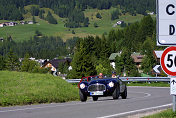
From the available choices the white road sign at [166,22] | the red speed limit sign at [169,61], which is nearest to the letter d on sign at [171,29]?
the white road sign at [166,22]

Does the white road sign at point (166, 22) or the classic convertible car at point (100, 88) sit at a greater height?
the white road sign at point (166, 22)

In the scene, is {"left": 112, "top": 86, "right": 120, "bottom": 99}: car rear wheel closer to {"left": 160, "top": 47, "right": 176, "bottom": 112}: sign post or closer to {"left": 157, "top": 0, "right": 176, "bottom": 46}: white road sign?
{"left": 160, "top": 47, "right": 176, "bottom": 112}: sign post

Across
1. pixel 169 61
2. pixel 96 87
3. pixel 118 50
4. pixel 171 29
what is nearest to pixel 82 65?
pixel 96 87

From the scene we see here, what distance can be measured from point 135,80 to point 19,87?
82.1 feet

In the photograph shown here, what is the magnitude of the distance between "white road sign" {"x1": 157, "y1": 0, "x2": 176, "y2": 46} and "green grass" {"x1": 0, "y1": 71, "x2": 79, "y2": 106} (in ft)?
28.0

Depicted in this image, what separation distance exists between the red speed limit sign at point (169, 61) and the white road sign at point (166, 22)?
0.78 feet

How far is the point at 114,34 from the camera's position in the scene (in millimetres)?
199375

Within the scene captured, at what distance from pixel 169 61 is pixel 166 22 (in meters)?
0.78

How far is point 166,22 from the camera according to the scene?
877 cm

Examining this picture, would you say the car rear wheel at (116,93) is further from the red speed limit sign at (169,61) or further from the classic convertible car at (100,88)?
the red speed limit sign at (169,61)

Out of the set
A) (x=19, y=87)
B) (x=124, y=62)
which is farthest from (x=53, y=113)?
(x=124, y=62)

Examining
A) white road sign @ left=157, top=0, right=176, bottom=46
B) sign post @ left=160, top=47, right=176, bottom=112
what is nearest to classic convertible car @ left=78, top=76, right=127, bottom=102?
sign post @ left=160, top=47, right=176, bottom=112

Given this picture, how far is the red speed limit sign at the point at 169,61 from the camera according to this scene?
880 centimetres

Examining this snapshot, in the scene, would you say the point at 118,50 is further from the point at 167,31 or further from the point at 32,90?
the point at 167,31
